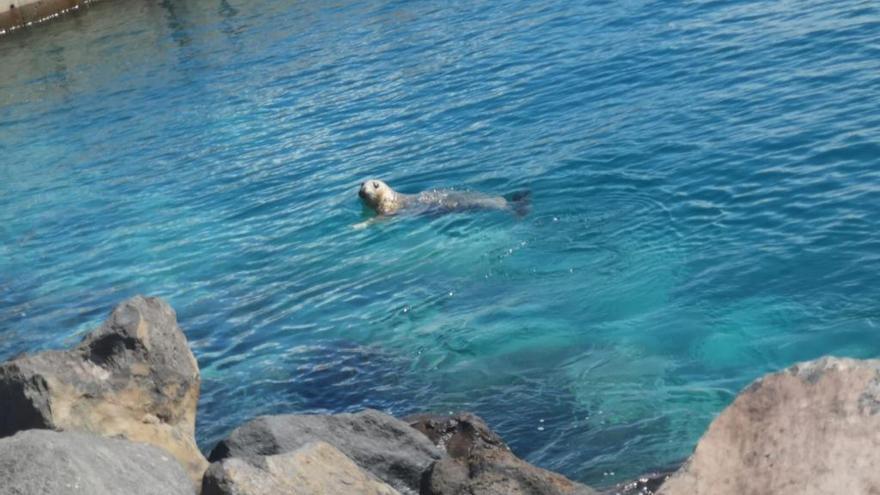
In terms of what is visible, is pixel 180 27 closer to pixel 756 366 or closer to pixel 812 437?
pixel 756 366

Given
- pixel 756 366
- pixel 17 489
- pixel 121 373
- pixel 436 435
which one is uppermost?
pixel 17 489


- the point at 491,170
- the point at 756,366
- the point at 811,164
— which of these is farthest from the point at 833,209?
the point at 491,170

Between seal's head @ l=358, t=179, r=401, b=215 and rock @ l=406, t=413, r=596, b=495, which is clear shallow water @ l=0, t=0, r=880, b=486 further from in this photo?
rock @ l=406, t=413, r=596, b=495

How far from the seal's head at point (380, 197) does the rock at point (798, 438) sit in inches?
441

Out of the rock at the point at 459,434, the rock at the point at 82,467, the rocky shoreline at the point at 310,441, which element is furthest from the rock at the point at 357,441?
the rock at the point at 82,467

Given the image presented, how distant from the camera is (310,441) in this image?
812 centimetres

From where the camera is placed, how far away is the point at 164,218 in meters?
19.0

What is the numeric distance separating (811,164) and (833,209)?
1344 mm

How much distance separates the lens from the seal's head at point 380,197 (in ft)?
53.8

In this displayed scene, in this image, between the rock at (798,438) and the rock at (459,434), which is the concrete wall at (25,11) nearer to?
the rock at (459,434)

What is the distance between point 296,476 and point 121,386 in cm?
234

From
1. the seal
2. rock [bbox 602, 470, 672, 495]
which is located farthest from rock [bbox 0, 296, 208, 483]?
the seal

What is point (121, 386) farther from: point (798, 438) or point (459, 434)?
point (798, 438)

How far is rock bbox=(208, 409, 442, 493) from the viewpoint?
27.3 feet
